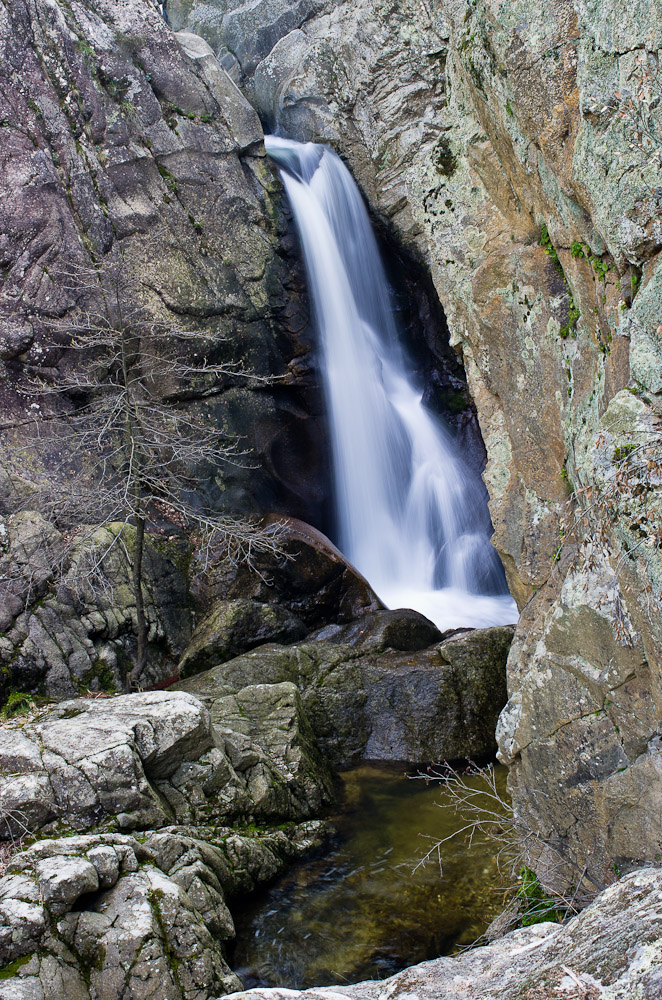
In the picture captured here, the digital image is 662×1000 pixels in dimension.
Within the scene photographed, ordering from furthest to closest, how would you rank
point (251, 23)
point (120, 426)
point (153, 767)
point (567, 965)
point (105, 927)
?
point (251, 23), point (120, 426), point (153, 767), point (105, 927), point (567, 965)

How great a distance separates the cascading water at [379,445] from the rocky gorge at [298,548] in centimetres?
68

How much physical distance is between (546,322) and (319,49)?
13.7 m

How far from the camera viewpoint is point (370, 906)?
216 inches

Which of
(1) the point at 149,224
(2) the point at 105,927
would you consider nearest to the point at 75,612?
(2) the point at 105,927

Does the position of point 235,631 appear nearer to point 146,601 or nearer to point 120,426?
point 146,601

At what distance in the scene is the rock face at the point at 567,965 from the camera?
2006 millimetres

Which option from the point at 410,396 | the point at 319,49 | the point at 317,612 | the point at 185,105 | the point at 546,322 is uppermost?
the point at 319,49

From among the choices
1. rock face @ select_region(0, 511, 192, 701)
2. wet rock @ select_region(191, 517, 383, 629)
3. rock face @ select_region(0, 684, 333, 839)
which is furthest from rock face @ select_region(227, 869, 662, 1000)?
wet rock @ select_region(191, 517, 383, 629)

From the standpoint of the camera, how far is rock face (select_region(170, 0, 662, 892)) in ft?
11.9

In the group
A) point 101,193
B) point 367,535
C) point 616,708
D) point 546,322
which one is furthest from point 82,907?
point 101,193

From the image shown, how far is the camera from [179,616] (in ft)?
34.9

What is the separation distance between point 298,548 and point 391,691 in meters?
3.28

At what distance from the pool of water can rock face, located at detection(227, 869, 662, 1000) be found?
2006 mm

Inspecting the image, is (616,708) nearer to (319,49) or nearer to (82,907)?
(82,907)
